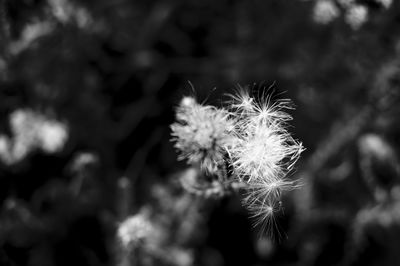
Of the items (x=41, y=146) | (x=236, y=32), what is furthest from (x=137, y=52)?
(x=41, y=146)

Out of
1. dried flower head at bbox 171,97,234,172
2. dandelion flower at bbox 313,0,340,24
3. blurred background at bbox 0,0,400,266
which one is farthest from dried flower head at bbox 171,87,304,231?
dandelion flower at bbox 313,0,340,24

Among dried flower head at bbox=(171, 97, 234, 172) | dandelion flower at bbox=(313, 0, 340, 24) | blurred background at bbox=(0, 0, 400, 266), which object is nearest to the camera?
dried flower head at bbox=(171, 97, 234, 172)

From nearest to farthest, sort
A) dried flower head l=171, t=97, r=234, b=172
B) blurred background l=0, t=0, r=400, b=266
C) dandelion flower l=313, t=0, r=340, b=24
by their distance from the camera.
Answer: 1. dried flower head l=171, t=97, r=234, b=172
2. dandelion flower l=313, t=0, r=340, b=24
3. blurred background l=0, t=0, r=400, b=266

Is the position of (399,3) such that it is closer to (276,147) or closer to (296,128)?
(296,128)

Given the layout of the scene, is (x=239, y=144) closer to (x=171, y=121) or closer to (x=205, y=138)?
(x=205, y=138)

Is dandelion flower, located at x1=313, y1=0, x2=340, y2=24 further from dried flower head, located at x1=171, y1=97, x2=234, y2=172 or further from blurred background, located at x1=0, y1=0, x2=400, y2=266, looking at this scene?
dried flower head, located at x1=171, y1=97, x2=234, y2=172

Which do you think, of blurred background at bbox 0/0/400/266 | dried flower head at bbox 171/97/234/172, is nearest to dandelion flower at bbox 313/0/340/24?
blurred background at bbox 0/0/400/266

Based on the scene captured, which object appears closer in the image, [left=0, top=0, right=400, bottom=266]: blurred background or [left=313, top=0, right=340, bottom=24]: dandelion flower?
[left=313, top=0, right=340, bottom=24]: dandelion flower

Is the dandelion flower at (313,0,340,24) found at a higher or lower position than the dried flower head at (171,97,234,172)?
higher

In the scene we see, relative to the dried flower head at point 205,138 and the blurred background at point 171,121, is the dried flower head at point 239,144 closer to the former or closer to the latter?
the dried flower head at point 205,138
